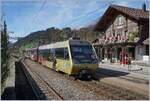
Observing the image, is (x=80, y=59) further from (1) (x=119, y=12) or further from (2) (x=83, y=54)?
(1) (x=119, y=12)

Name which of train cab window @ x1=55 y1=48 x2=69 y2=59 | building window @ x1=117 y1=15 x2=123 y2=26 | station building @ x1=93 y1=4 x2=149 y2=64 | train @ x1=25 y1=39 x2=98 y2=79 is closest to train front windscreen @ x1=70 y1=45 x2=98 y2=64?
train @ x1=25 y1=39 x2=98 y2=79

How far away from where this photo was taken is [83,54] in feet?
75.0

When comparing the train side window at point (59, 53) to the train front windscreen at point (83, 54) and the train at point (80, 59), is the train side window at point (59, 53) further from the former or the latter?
the train front windscreen at point (83, 54)

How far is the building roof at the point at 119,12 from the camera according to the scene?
47.3 m

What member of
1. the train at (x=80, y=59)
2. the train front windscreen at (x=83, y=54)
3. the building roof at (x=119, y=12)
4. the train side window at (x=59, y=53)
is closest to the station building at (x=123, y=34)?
the building roof at (x=119, y=12)

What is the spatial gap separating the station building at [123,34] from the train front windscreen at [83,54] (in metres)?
17.1

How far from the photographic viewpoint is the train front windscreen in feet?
74.1

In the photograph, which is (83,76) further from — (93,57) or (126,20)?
(126,20)

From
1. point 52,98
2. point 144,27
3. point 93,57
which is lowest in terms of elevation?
point 52,98

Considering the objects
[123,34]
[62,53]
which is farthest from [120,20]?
[62,53]

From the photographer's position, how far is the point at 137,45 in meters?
45.3

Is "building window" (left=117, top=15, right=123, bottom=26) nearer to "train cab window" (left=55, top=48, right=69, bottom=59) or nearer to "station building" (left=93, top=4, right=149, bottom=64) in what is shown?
"station building" (left=93, top=4, right=149, bottom=64)

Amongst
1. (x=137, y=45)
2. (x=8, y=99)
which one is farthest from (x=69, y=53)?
(x=137, y=45)

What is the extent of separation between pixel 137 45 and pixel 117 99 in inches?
1249
